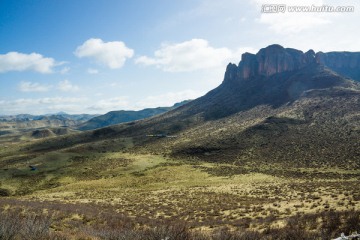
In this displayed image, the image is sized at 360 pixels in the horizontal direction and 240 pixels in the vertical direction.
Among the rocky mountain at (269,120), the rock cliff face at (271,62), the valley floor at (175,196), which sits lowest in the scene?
the valley floor at (175,196)

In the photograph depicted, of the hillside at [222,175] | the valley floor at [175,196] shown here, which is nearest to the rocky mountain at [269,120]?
the hillside at [222,175]

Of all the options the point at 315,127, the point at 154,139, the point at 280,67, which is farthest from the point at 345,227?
the point at 280,67

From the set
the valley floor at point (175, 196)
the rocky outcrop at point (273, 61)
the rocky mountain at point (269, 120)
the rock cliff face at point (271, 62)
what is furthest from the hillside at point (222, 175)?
the rocky outcrop at point (273, 61)

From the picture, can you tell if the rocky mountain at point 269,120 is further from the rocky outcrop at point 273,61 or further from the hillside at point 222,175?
the hillside at point 222,175

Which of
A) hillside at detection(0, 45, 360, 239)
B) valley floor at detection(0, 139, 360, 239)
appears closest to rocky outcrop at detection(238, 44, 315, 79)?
hillside at detection(0, 45, 360, 239)

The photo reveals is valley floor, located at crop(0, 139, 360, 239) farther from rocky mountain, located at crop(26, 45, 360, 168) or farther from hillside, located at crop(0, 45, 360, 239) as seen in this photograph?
rocky mountain, located at crop(26, 45, 360, 168)

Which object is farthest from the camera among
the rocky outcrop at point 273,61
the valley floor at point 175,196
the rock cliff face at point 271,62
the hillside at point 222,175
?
the rocky outcrop at point 273,61

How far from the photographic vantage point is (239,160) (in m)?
67.5

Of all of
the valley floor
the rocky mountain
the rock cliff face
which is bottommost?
the valley floor

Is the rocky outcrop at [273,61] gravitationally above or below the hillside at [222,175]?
above

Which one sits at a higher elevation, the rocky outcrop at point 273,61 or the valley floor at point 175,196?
the rocky outcrop at point 273,61

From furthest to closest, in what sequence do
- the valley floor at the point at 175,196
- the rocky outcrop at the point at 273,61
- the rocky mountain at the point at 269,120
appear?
the rocky outcrop at the point at 273,61 → the rocky mountain at the point at 269,120 → the valley floor at the point at 175,196

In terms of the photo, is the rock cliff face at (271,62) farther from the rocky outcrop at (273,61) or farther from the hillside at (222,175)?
the hillside at (222,175)

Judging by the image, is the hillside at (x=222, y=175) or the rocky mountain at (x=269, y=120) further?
the rocky mountain at (x=269, y=120)
